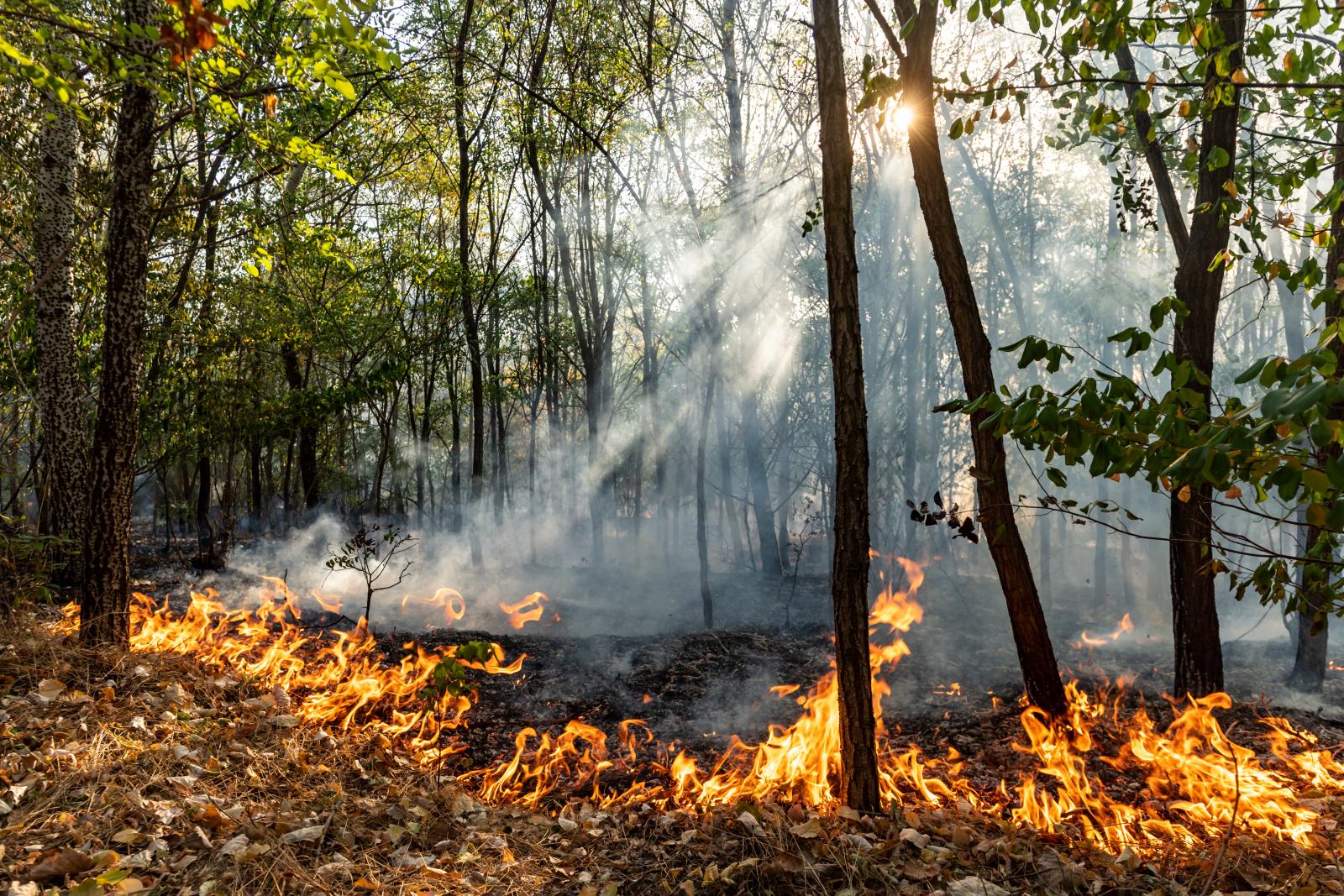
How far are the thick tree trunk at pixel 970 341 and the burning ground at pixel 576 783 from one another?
508mm

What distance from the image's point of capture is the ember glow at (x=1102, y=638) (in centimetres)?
1361

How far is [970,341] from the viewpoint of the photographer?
5852mm

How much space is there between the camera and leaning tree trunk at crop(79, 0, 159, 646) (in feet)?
17.9

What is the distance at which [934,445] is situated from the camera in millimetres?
25219

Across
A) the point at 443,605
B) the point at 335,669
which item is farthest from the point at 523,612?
the point at 335,669

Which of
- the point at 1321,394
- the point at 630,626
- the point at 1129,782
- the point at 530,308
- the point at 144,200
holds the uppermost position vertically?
the point at 530,308

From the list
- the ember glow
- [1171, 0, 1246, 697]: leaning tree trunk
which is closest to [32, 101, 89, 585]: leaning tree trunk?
[1171, 0, 1246, 697]: leaning tree trunk

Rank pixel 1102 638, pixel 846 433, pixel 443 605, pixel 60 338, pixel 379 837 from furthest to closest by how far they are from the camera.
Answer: pixel 1102 638, pixel 443 605, pixel 60 338, pixel 846 433, pixel 379 837

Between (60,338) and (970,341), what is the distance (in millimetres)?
9331

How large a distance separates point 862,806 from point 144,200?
6.61 metres

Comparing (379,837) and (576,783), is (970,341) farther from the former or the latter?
(379,837)

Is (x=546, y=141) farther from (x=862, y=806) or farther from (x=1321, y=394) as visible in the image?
(x=1321, y=394)

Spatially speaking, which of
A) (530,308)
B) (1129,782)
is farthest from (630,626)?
(530,308)

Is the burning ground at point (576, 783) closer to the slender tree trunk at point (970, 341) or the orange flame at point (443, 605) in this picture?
the slender tree trunk at point (970, 341)
